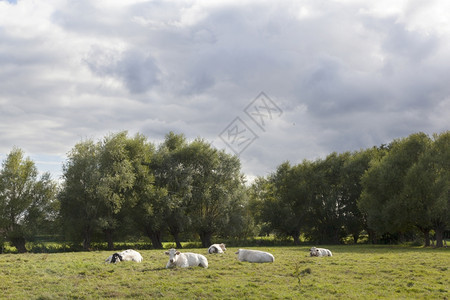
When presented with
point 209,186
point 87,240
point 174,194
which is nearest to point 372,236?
point 209,186

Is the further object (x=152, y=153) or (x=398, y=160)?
(x=152, y=153)

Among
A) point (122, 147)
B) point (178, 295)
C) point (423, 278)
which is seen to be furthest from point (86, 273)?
point (122, 147)

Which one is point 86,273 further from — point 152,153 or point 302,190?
point 302,190

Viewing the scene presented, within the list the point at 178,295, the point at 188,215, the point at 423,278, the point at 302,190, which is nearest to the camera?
the point at 178,295

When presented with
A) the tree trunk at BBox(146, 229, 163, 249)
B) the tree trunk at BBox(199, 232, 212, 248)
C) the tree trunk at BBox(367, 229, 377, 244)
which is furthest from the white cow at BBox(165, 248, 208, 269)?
the tree trunk at BBox(367, 229, 377, 244)

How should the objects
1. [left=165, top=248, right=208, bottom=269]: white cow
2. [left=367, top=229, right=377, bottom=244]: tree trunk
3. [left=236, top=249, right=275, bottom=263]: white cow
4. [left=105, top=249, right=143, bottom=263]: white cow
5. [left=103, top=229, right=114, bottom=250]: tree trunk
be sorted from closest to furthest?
1. [left=165, top=248, right=208, bottom=269]: white cow
2. [left=105, top=249, right=143, bottom=263]: white cow
3. [left=236, top=249, right=275, bottom=263]: white cow
4. [left=103, top=229, right=114, bottom=250]: tree trunk
5. [left=367, top=229, right=377, bottom=244]: tree trunk

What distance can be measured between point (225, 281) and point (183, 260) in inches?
173

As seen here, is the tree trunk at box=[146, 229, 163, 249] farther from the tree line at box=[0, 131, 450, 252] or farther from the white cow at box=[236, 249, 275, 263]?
the white cow at box=[236, 249, 275, 263]

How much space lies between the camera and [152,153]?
49656 mm

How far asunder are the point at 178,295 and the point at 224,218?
35703mm

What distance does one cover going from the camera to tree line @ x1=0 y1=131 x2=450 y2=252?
4209cm

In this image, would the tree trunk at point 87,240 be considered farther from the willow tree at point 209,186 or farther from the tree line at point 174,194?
the willow tree at point 209,186

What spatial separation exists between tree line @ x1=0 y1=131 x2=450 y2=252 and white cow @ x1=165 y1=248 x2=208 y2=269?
23.8 m

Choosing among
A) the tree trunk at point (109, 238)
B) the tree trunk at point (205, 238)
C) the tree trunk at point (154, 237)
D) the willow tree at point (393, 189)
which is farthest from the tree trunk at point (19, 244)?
the willow tree at point (393, 189)
